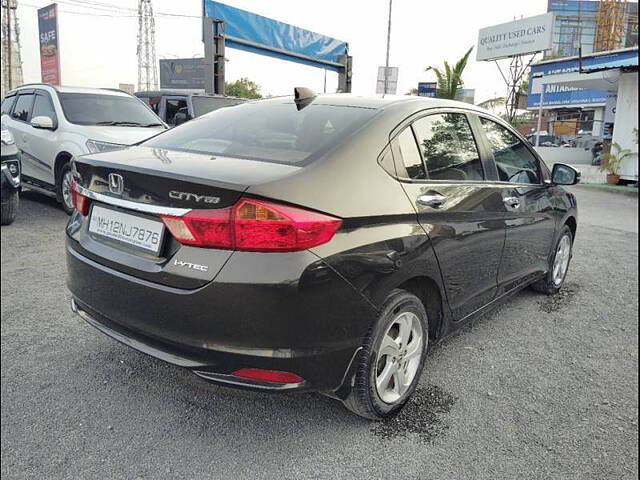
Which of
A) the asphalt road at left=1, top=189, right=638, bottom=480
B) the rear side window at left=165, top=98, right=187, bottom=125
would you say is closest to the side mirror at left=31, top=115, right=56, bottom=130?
the asphalt road at left=1, top=189, right=638, bottom=480

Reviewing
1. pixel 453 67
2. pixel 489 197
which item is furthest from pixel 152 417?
pixel 453 67

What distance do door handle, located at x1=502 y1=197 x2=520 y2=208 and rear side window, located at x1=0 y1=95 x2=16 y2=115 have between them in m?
8.05

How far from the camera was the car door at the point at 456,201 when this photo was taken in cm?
262

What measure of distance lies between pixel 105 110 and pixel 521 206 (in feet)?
20.4

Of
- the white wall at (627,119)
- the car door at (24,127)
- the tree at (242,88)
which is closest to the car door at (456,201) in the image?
the car door at (24,127)

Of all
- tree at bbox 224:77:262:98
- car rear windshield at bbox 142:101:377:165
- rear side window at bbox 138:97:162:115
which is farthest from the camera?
tree at bbox 224:77:262:98

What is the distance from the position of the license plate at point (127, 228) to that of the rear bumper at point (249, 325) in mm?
157

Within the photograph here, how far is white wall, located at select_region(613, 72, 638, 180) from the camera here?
15414 millimetres

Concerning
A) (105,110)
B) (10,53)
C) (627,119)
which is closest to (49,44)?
(10,53)

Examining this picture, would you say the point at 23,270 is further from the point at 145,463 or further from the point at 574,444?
the point at 574,444

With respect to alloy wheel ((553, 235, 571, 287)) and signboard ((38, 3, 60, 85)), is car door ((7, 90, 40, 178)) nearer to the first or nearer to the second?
alloy wheel ((553, 235, 571, 287))

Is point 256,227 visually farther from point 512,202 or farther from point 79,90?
point 79,90

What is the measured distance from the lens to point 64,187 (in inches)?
269

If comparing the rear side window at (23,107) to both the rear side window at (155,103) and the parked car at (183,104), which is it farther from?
the rear side window at (155,103)
